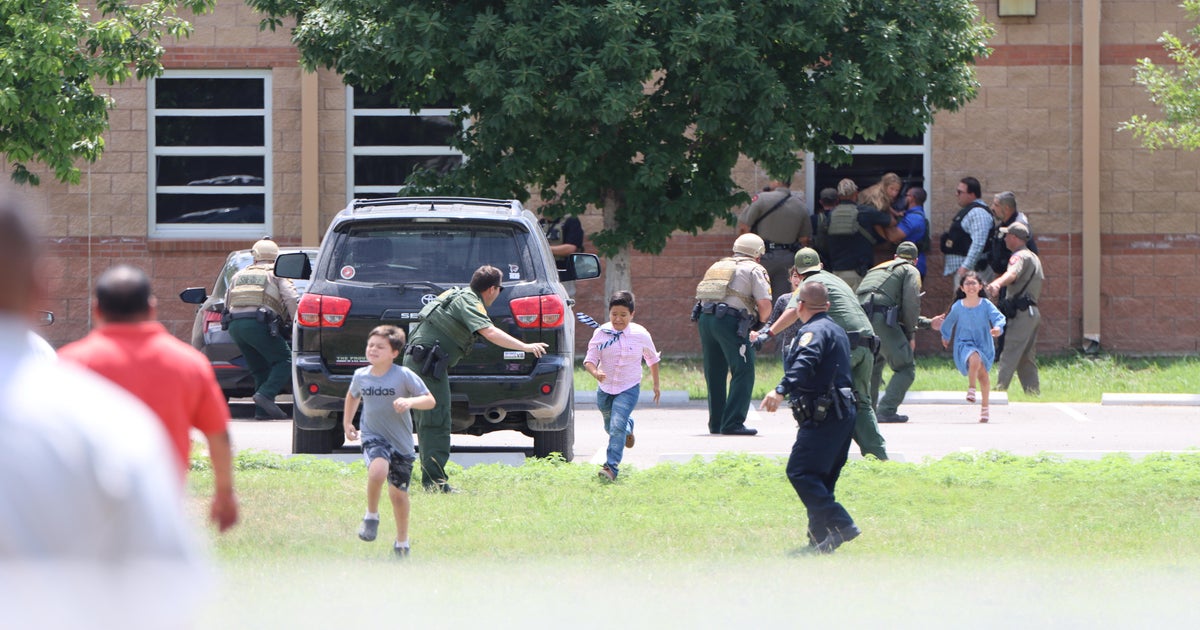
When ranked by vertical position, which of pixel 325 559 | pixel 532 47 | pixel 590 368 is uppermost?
pixel 532 47

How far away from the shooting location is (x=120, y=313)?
202 inches

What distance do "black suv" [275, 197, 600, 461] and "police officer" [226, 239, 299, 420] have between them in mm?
3259

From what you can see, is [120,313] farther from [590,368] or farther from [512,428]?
[512,428]

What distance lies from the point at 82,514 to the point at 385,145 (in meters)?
19.8

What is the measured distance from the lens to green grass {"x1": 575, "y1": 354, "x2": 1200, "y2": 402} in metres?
17.3

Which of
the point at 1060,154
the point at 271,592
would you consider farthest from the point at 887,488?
the point at 1060,154

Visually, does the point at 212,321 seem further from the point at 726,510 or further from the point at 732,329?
the point at 726,510

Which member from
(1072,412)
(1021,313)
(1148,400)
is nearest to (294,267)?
(1072,412)

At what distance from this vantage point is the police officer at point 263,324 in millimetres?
14219

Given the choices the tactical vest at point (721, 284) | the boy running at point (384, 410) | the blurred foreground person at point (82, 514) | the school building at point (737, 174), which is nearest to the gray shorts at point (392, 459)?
the boy running at point (384, 410)

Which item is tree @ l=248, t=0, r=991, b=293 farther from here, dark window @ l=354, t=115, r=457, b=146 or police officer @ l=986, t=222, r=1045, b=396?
dark window @ l=354, t=115, r=457, b=146

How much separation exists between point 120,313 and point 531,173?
1285 centimetres

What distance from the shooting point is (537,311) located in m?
10.8

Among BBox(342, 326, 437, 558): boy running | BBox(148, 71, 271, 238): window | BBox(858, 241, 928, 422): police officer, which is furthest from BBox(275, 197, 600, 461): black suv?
BBox(148, 71, 271, 238): window
